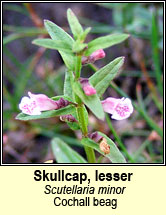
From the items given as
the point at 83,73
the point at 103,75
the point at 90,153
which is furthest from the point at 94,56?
the point at 83,73

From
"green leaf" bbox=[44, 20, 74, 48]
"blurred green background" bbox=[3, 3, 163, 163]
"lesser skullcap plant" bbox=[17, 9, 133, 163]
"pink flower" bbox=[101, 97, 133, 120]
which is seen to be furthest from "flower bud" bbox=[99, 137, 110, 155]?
"blurred green background" bbox=[3, 3, 163, 163]

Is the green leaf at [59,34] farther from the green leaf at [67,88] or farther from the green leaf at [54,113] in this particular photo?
the green leaf at [54,113]

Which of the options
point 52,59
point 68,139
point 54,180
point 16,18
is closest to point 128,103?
point 54,180

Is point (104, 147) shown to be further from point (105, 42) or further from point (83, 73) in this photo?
point (83, 73)

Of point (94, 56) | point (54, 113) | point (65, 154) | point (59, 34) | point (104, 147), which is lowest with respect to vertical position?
point (65, 154)

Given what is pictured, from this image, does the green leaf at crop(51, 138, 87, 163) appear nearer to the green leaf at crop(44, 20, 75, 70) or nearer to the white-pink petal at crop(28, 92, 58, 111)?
the white-pink petal at crop(28, 92, 58, 111)

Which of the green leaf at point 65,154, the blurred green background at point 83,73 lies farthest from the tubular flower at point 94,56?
the blurred green background at point 83,73
